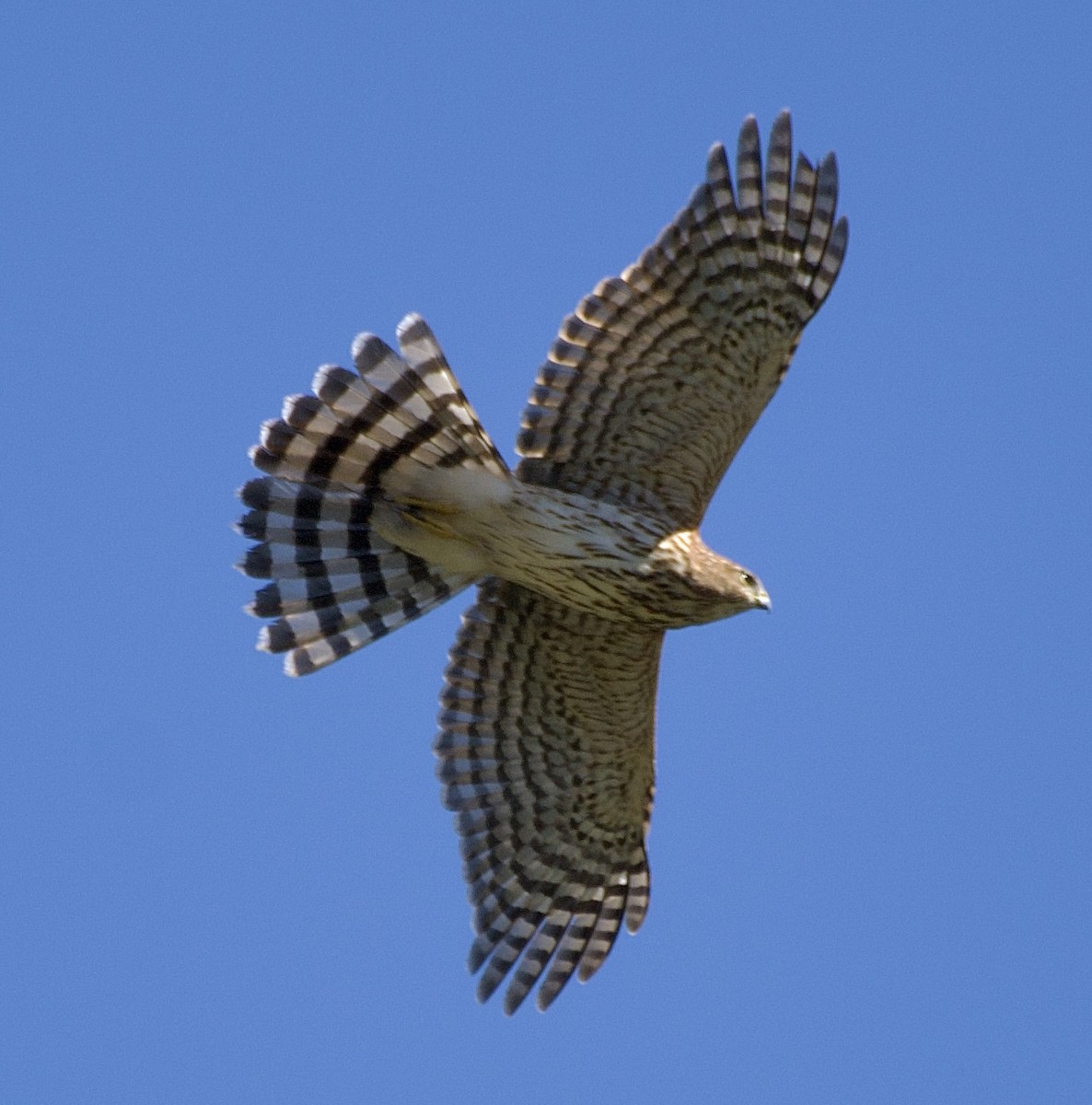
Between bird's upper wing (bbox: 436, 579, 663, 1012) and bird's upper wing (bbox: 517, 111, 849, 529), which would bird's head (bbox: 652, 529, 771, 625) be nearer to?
bird's upper wing (bbox: 517, 111, 849, 529)

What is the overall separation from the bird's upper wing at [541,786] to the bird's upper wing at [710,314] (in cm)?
127

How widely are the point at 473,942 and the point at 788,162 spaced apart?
4.45 meters

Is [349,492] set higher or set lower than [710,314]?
lower

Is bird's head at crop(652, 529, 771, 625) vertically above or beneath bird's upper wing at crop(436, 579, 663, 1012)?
above

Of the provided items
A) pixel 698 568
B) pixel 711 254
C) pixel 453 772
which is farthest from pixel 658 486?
pixel 453 772

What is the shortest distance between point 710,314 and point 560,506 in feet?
3.92

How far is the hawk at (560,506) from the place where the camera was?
1004 cm

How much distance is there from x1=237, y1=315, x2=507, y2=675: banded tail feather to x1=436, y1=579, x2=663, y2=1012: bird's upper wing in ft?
1.75

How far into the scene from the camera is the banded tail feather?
10.1 meters

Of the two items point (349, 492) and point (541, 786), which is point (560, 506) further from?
point (541, 786)

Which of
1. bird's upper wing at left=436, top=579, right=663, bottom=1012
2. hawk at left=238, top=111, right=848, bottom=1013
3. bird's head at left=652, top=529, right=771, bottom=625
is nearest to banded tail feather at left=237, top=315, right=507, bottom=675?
hawk at left=238, top=111, right=848, bottom=1013

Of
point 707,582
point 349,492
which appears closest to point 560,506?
point 707,582

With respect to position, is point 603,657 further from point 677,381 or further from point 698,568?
point 677,381

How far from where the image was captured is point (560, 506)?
33.6 ft
